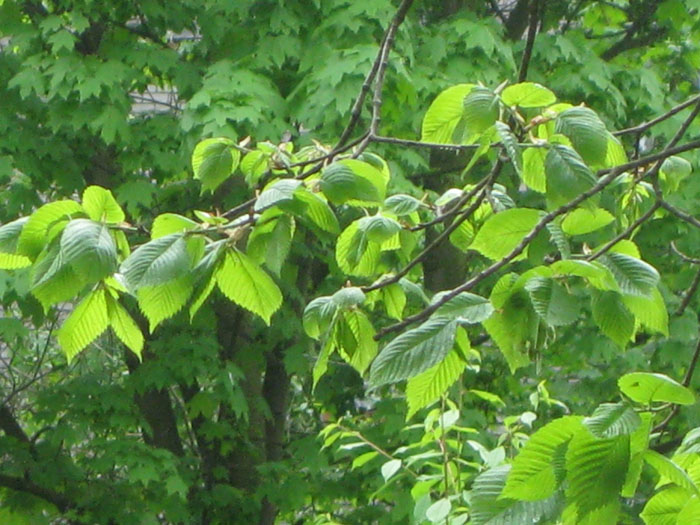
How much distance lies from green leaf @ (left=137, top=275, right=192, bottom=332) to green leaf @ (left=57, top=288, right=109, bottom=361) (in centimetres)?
7

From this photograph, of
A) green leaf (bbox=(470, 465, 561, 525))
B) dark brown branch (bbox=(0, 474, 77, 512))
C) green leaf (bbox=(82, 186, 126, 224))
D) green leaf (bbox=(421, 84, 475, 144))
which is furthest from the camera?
dark brown branch (bbox=(0, 474, 77, 512))

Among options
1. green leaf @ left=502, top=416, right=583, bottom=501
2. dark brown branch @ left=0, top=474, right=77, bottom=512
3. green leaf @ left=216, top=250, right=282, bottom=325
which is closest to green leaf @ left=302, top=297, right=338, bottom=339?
green leaf @ left=216, top=250, right=282, bottom=325

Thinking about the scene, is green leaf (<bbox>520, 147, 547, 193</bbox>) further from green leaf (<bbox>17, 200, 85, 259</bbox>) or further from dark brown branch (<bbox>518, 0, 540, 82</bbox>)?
green leaf (<bbox>17, 200, 85, 259</bbox>)

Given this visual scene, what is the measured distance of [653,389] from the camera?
4.08 ft

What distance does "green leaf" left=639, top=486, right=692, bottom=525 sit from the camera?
1.37 metres

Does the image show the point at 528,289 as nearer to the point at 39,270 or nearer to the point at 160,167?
the point at 39,270

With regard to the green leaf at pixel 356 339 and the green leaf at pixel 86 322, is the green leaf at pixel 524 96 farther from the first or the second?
the green leaf at pixel 86 322

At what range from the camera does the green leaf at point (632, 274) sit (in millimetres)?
1520

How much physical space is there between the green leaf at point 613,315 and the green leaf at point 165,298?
0.53 metres

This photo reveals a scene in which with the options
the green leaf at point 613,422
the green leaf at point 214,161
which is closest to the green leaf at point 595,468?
the green leaf at point 613,422

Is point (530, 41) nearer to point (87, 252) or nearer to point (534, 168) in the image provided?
point (534, 168)

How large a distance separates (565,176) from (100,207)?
0.61 m

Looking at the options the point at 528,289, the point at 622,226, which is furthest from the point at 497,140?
the point at 622,226

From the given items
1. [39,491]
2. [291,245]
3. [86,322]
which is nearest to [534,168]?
[86,322]
